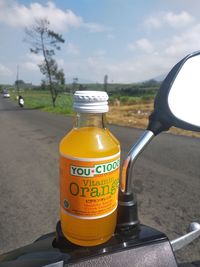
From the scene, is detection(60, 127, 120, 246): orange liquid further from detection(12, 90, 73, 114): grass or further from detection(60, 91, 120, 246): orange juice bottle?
detection(12, 90, 73, 114): grass

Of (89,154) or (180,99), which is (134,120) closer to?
(180,99)

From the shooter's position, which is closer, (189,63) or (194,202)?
(189,63)

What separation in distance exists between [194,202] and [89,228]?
3.03 m

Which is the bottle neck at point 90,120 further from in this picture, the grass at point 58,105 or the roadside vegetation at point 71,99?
the grass at point 58,105

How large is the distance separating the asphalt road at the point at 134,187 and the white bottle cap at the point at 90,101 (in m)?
2.11

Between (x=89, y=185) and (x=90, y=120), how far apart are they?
0.61 ft

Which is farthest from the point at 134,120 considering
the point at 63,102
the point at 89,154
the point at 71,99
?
the point at 63,102

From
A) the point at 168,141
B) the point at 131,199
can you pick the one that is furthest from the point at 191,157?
the point at 131,199

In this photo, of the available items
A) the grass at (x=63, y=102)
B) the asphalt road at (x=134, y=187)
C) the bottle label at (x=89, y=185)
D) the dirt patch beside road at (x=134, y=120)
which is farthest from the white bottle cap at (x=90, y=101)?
the grass at (x=63, y=102)

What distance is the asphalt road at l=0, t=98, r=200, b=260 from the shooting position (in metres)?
3.01

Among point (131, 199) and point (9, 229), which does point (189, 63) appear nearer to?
point (131, 199)

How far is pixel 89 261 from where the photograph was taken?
75cm

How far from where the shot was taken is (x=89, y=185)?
0.76m

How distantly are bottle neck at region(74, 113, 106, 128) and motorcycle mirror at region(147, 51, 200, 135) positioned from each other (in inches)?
5.8
